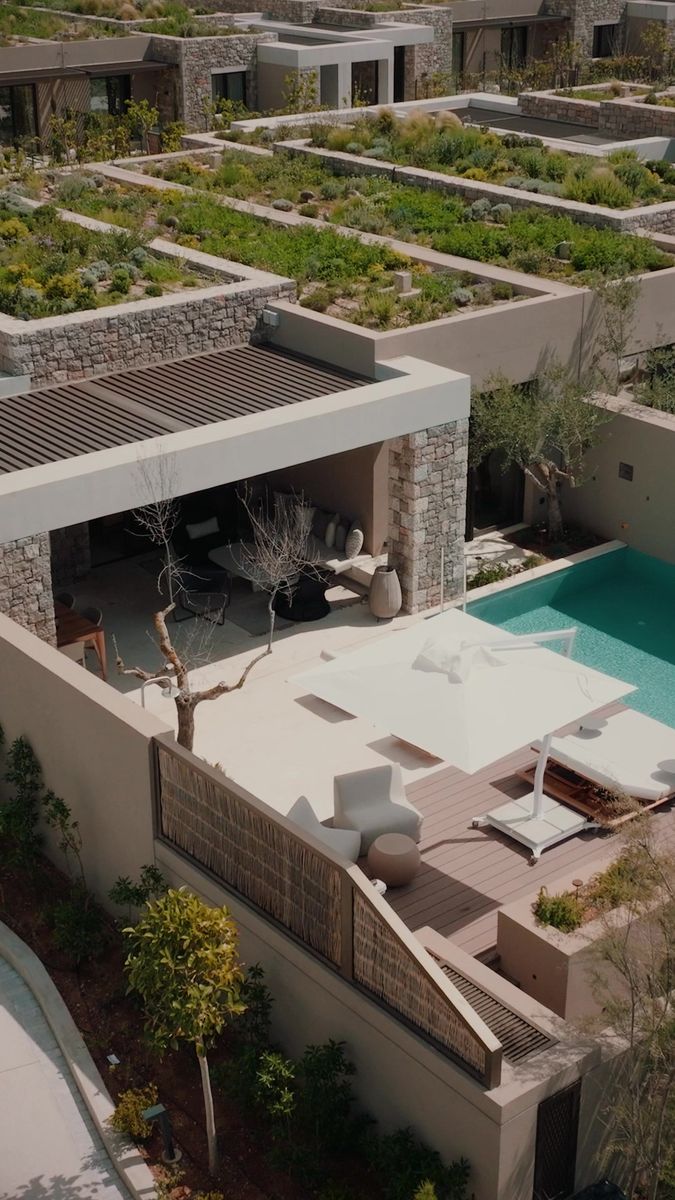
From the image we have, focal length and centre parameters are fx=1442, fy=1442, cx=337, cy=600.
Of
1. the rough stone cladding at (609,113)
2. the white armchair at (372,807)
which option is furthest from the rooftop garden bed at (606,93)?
the white armchair at (372,807)

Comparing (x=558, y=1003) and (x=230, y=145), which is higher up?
(x=230, y=145)

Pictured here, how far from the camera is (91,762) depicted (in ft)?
47.3

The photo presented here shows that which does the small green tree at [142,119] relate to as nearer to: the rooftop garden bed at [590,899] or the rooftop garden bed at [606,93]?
the rooftop garden bed at [606,93]

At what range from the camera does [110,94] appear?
4547cm

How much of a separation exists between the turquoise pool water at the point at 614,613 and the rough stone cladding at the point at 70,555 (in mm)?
6015

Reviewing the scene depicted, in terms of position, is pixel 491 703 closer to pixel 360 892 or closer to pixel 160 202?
pixel 360 892

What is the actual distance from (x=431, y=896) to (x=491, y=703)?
200 centimetres

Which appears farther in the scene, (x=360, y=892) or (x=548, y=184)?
(x=548, y=184)

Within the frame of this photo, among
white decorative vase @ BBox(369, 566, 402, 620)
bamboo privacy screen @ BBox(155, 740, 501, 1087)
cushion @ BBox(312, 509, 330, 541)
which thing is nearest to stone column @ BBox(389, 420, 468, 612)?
white decorative vase @ BBox(369, 566, 402, 620)

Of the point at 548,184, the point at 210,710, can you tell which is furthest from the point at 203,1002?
the point at 548,184

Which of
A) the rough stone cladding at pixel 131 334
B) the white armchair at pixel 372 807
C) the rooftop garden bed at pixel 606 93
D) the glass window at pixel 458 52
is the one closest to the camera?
the white armchair at pixel 372 807

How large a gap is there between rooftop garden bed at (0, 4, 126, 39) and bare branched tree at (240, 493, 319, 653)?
2865 cm

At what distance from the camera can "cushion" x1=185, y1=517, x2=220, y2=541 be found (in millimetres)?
22031

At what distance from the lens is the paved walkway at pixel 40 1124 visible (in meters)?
11.8
